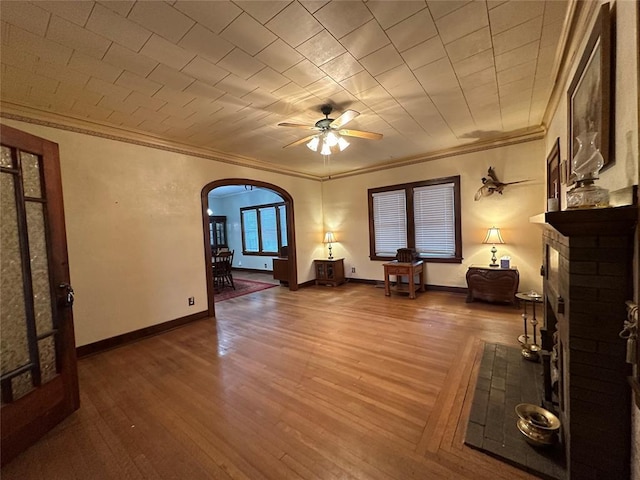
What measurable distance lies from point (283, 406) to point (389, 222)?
446 centimetres

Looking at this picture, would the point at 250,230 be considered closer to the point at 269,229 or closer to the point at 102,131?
the point at 269,229

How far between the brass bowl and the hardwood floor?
0.83 feet

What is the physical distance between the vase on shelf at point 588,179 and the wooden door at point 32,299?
3276 millimetres

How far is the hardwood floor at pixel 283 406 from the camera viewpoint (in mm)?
1521

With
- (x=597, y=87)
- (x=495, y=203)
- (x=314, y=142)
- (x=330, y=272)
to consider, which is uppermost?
(x=314, y=142)

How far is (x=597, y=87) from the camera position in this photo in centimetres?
144

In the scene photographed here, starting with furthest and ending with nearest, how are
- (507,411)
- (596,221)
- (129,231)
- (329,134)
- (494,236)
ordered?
1. (494,236)
2. (129,231)
3. (329,134)
4. (507,411)
5. (596,221)

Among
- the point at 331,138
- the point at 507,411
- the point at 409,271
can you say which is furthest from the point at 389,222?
the point at 507,411

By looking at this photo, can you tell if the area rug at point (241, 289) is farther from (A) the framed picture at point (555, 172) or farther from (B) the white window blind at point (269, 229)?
(A) the framed picture at point (555, 172)

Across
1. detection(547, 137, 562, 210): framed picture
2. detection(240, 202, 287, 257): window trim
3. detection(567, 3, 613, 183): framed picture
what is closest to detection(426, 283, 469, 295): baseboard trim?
detection(547, 137, 562, 210): framed picture

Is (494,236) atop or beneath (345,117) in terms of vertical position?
beneath

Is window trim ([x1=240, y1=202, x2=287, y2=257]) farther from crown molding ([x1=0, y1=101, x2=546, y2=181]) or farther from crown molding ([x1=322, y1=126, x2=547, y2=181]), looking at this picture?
crown molding ([x1=322, y1=126, x2=547, y2=181])

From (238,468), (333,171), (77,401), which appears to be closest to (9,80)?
(77,401)

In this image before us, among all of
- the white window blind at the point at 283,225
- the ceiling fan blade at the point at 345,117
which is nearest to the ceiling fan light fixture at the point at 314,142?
the ceiling fan blade at the point at 345,117
